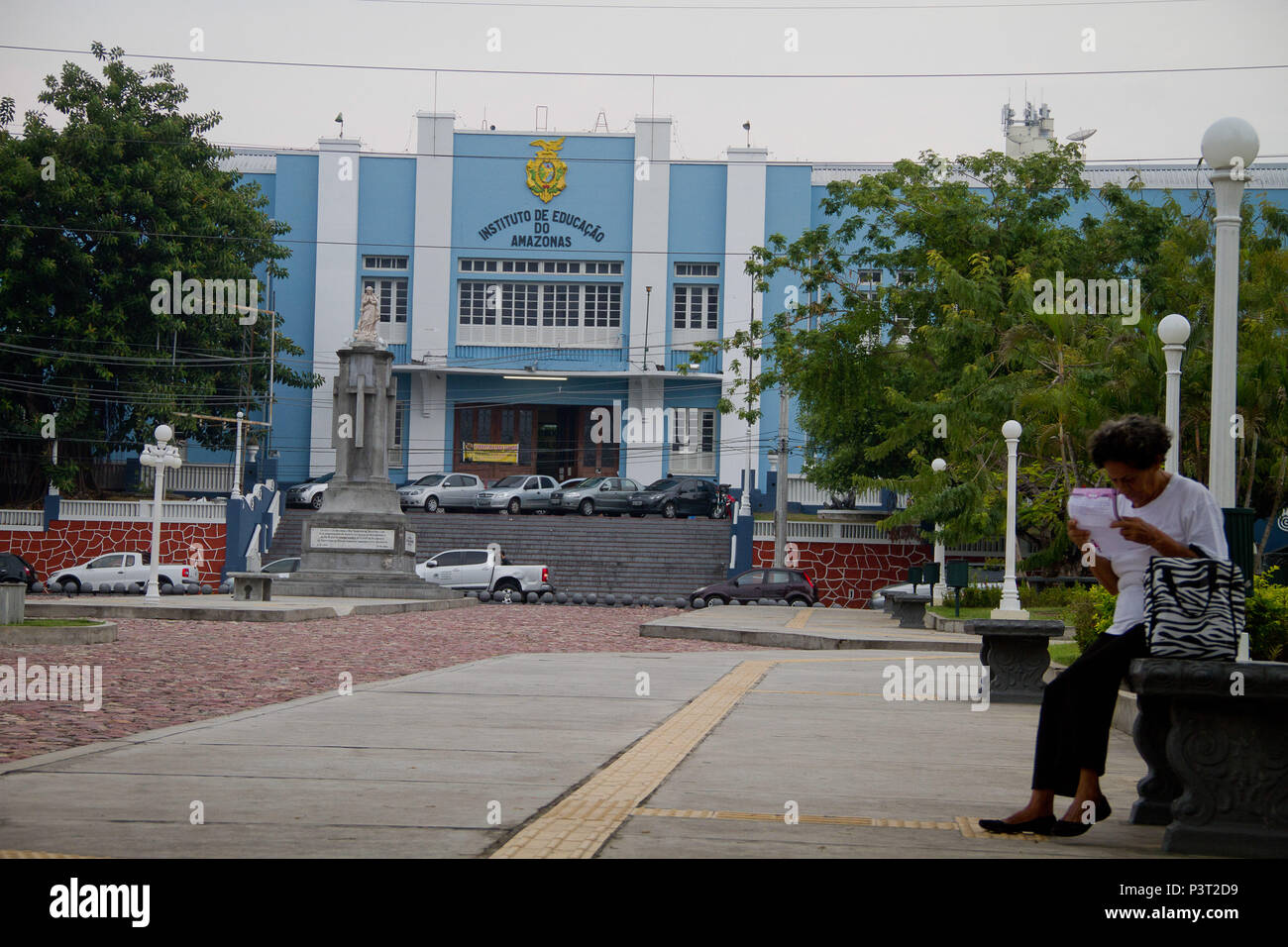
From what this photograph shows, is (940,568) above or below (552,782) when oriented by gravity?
below

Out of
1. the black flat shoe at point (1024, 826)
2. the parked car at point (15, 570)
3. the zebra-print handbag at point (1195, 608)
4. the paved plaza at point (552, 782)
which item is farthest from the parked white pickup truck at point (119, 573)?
the zebra-print handbag at point (1195, 608)

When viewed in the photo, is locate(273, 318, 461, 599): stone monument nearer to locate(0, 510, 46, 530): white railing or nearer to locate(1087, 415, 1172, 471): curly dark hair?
Result: locate(0, 510, 46, 530): white railing

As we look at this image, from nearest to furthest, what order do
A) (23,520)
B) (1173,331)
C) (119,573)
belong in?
1. (1173,331)
2. (119,573)
3. (23,520)

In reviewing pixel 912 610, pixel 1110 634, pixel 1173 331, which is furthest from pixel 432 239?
pixel 1110 634

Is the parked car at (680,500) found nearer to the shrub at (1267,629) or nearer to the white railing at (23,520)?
the white railing at (23,520)

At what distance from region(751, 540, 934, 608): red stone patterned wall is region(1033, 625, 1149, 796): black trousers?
34.8 m

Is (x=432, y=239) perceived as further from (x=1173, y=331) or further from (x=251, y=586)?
(x=1173, y=331)

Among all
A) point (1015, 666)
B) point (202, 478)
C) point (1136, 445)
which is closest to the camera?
point (1136, 445)

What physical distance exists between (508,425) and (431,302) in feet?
18.9

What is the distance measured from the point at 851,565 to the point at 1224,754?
35526 mm

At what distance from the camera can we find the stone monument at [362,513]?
32.6 meters

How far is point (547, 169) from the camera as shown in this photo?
168 ft

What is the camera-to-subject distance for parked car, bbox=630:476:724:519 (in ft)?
153
